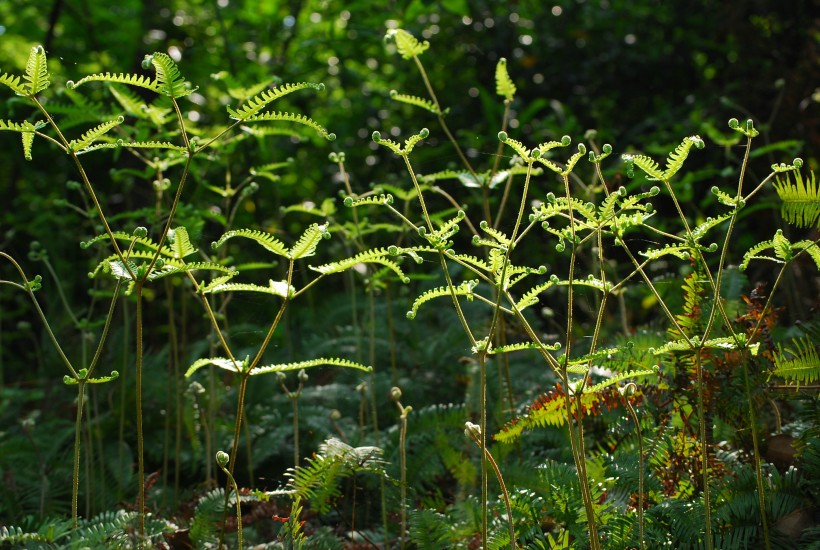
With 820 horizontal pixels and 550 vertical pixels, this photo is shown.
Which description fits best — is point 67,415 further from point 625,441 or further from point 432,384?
point 625,441

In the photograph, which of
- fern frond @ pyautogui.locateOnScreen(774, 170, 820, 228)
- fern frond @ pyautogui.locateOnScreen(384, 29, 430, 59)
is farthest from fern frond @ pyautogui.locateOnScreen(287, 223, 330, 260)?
fern frond @ pyautogui.locateOnScreen(774, 170, 820, 228)

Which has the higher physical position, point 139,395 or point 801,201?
point 801,201

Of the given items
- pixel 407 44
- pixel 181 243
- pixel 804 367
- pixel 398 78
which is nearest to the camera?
pixel 181 243

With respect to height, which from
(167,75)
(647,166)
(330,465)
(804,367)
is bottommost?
(330,465)

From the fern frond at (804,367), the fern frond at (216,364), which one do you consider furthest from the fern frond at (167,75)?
the fern frond at (804,367)

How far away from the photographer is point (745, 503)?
5.80 feet

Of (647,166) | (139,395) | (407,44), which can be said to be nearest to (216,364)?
(139,395)

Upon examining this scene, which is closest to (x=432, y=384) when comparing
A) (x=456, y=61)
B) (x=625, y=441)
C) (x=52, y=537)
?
(x=625, y=441)

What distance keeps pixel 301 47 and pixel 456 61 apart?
1392mm

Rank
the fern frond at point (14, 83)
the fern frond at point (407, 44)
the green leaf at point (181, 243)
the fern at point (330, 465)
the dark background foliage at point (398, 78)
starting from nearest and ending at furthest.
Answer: the fern frond at point (14, 83) → the green leaf at point (181, 243) → the fern at point (330, 465) → the fern frond at point (407, 44) → the dark background foliage at point (398, 78)

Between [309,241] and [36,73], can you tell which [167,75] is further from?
[309,241]

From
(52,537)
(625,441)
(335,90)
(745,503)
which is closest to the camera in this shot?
(52,537)

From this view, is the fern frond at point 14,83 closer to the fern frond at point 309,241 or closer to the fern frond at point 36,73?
the fern frond at point 36,73

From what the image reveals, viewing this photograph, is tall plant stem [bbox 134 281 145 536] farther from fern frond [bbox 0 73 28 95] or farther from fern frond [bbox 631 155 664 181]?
fern frond [bbox 631 155 664 181]
